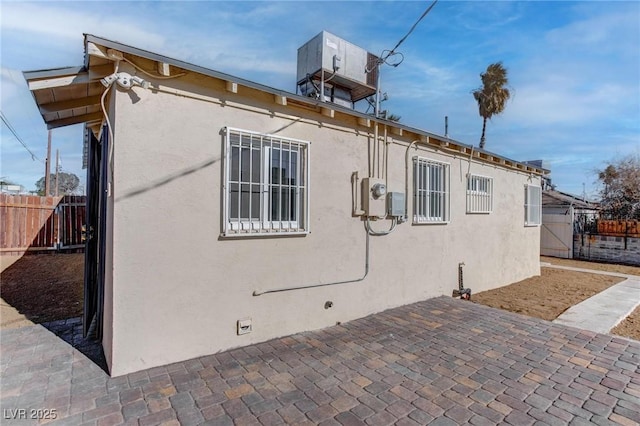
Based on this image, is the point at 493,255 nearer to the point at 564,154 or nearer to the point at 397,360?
the point at 397,360

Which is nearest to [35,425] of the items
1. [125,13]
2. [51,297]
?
[51,297]

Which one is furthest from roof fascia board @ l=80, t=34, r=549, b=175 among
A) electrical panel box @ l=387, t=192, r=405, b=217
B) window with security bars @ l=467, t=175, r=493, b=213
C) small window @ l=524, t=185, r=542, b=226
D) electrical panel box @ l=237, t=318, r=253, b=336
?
small window @ l=524, t=185, r=542, b=226

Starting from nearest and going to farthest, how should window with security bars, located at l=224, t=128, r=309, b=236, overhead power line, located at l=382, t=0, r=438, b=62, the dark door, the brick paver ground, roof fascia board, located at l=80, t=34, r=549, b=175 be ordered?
1. the brick paver ground
2. roof fascia board, located at l=80, t=34, r=549, b=175
3. window with security bars, located at l=224, t=128, r=309, b=236
4. the dark door
5. overhead power line, located at l=382, t=0, r=438, b=62

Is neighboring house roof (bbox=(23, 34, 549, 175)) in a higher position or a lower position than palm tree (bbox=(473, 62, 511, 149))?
lower

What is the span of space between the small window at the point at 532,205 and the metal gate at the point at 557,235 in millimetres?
6986

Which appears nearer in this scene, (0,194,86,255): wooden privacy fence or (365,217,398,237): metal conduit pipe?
(365,217,398,237): metal conduit pipe

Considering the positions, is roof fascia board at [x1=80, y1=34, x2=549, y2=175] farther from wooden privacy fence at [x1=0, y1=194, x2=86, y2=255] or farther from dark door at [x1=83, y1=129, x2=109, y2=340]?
wooden privacy fence at [x1=0, y1=194, x2=86, y2=255]

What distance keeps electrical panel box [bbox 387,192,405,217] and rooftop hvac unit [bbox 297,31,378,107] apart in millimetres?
2552

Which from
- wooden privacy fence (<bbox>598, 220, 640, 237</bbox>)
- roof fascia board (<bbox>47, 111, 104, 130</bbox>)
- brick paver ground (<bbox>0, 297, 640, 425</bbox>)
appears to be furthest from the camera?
wooden privacy fence (<bbox>598, 220, 640, 237</bbox>)

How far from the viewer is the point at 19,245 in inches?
430

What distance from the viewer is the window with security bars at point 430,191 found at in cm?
662

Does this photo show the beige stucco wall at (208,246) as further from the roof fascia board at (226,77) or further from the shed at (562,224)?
the shed at (562,224)

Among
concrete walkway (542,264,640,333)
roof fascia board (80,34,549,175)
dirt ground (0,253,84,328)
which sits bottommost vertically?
concrete walkway (542,264,640,333)

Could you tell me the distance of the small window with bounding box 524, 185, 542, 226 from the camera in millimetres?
10578
